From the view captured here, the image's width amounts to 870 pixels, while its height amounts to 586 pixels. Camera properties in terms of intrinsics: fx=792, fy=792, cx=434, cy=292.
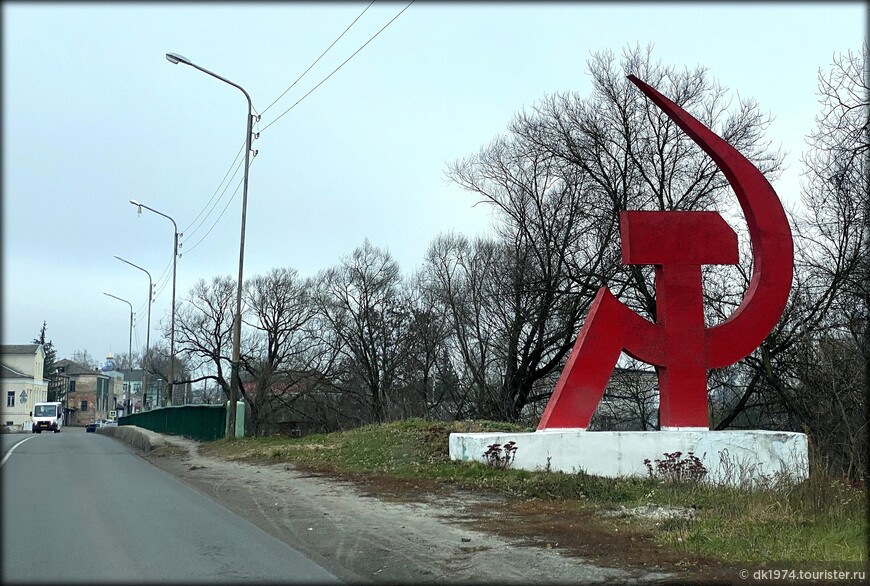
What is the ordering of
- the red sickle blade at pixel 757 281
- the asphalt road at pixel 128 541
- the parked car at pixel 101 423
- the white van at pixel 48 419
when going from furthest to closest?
the parked car at pixel 101 423, the white van at pixel 48 419, the red sickle blade at pixel 757 281, the asphalt road at pixel 128 541

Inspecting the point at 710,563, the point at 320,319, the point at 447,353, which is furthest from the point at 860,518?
the point at 320,319

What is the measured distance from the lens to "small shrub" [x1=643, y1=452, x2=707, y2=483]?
1386cm

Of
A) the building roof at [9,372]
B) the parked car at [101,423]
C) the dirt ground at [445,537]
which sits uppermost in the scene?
the building roof at [9,372]

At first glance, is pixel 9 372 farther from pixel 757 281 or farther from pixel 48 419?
pixel 48 419

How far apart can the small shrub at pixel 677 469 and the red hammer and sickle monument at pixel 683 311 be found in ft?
4.63

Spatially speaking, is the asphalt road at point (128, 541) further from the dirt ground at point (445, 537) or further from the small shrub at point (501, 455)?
the small shrub at point (501, 455)

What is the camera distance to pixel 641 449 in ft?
52.0

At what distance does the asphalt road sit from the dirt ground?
0.39 metres

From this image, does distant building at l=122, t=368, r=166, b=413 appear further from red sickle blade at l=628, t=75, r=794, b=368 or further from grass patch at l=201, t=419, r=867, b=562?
red sickle blade at l=628, t=75, r=794, b=368

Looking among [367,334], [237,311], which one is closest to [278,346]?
[367,334]

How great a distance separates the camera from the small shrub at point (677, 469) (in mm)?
13859

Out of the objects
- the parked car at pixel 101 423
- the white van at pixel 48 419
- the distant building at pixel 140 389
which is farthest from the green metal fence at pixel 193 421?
the parked car at pixel 101 423

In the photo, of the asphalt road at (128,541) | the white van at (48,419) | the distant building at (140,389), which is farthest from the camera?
the distant building at (140,389)

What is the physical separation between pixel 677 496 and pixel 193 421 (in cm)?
2672
